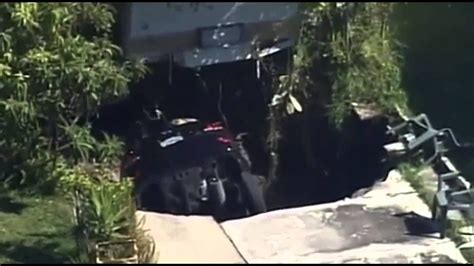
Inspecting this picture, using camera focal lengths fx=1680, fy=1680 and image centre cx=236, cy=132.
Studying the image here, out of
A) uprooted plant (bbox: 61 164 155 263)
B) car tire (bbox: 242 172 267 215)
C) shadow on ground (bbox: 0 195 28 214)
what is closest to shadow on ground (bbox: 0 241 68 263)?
uprooted plant (bbox: 61 164 155 263)

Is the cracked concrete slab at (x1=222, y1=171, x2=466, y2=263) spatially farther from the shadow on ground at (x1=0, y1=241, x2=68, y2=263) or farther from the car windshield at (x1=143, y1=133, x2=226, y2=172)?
the shadow on ground at (x1=0, y1=241, x2=68, y2=263)

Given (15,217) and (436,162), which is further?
(15,217)

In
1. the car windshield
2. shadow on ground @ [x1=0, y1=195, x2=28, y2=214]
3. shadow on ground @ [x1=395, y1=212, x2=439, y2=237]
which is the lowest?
shadow on ground @ [x1=0, y1=195, x2=28, y2=214]

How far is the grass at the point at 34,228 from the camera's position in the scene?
562cm

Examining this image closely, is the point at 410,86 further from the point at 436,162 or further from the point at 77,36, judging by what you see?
the point at 77,36

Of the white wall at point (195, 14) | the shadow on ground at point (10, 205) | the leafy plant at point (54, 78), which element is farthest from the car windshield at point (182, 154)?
the shadow on ground at point (10, 205)

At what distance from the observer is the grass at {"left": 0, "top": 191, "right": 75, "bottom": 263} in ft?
Result: 18.4

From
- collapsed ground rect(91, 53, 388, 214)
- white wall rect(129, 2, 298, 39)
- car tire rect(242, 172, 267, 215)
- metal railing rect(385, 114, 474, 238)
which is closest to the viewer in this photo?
white wall rect(129, 2, 298, 39)

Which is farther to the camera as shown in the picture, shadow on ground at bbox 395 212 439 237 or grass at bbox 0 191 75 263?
grass at bbox 0 191 75 263

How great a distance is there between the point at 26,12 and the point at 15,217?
1.43 meters

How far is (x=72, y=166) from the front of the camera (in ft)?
18.2

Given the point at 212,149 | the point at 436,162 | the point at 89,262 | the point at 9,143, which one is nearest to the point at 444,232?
the point at 436,162

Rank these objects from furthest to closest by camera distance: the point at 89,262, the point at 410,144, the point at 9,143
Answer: the point at 9,143 → the point at 410,144 → the point at 89,262

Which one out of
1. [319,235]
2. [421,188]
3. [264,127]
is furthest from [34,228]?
[421,188]
